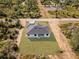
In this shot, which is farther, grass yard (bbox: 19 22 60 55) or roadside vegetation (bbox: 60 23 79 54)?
roadside vegetation (bbox: 60 23 79 54)

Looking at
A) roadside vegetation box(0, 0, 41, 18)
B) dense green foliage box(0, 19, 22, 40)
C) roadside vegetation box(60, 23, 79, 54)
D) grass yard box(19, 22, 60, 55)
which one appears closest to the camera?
grass yard box(19, 22, 60, 55)

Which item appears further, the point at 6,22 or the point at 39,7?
the point at 39,7

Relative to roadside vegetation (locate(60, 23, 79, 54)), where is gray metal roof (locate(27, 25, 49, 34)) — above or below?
above

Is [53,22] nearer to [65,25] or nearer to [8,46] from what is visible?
[65,25]

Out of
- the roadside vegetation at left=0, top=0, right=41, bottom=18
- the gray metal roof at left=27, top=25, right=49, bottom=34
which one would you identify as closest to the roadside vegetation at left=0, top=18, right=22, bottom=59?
the gray metal roof at left=27, top=25, right=49, bottom=34

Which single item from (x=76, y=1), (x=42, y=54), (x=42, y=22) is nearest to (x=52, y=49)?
(x=42, y=54)

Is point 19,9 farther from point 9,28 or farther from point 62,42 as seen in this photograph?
point 62,42

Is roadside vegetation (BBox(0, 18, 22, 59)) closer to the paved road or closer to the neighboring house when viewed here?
the neighboring house

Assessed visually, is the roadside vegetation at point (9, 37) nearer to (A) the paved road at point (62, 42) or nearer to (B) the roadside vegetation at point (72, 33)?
(A) the paved road at point (62, 42)

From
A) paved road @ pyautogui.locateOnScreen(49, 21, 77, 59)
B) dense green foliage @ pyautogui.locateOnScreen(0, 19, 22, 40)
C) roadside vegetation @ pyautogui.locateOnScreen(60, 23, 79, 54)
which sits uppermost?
dense green foliage @ pyautogui.locateOnScreen(0, 19, 22, 40)
